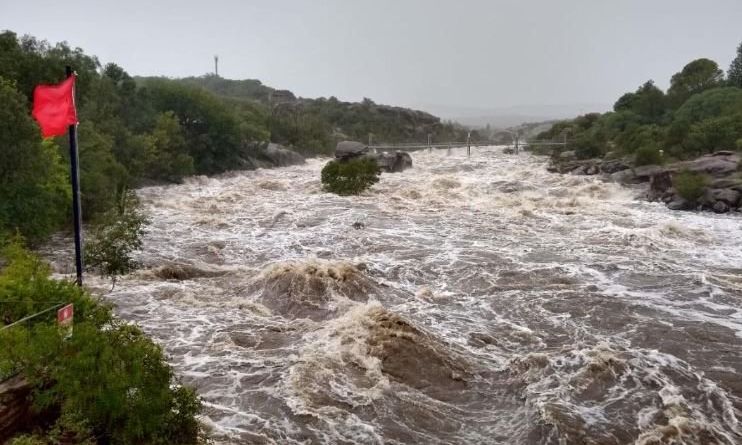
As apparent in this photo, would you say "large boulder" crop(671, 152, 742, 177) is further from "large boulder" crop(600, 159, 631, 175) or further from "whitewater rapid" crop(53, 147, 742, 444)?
"large boulder" crop(600, 159, 631, 175)

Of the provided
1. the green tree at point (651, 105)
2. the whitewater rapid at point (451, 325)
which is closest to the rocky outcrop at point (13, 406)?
the whitewater rapid at point (451, 325)

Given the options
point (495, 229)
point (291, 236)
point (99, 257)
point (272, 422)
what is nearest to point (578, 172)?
point (495, 229)

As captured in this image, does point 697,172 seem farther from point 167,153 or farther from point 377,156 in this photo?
point 167,153

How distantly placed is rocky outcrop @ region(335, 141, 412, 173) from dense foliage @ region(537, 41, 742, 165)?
1510cm

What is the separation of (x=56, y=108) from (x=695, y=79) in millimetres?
63225

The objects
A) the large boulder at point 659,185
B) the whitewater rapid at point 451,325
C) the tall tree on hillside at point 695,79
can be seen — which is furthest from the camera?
the tall tree on hillside at point 695,79

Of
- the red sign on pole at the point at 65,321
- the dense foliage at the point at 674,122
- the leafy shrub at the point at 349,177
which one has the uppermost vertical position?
the dense foliage at the point at 674,122

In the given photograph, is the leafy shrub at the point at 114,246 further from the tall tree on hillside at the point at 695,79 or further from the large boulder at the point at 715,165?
the tall tree on hillside at the point at 695,79

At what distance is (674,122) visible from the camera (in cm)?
4144

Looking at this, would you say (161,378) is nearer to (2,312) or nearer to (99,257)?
(2,312)

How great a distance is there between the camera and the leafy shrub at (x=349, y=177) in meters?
32.8

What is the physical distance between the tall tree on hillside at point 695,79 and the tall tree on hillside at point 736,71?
886 mm

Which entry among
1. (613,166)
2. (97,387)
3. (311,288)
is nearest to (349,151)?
(613,166)

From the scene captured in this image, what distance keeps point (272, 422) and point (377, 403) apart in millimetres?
1672
